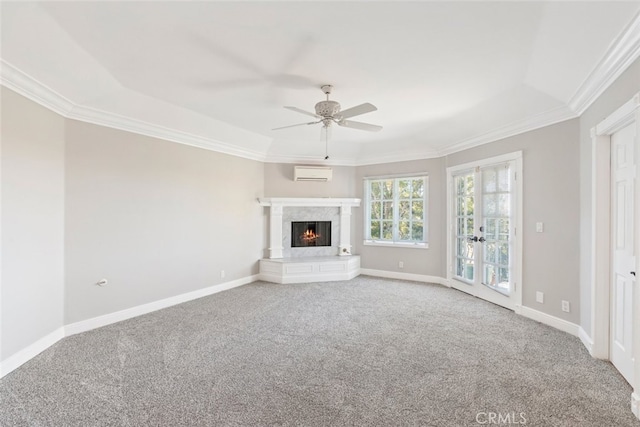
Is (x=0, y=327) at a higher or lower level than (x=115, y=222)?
lower

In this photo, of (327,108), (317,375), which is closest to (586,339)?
(317,375)

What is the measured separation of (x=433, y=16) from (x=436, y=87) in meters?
1.29

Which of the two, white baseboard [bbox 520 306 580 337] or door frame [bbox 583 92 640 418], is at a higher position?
door frame [bbox 583 92 640 418]

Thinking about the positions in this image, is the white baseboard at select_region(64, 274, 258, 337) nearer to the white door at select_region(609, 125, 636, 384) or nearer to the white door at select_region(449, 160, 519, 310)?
the white door at select_region(449, 160, 519, 310)

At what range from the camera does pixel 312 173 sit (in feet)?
19.5

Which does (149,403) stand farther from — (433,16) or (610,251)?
(610,251)

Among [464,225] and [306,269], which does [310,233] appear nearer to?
[306,269]

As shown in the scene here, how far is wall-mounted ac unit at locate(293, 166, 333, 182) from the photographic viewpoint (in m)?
5.88

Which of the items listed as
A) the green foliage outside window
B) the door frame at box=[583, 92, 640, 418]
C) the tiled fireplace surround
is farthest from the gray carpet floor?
the green foliage outside window

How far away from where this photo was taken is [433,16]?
82.4 inches

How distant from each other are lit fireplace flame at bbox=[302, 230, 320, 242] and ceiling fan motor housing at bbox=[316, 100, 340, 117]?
3.24 m

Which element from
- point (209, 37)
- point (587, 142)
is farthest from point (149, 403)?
point (587, 142)

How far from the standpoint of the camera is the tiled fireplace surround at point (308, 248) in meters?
5.54

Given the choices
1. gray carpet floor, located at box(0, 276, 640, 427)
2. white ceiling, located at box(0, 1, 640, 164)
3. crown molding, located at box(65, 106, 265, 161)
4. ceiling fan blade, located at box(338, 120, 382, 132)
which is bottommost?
gray carpet floor, located at box(0, 276, 640, 427)
